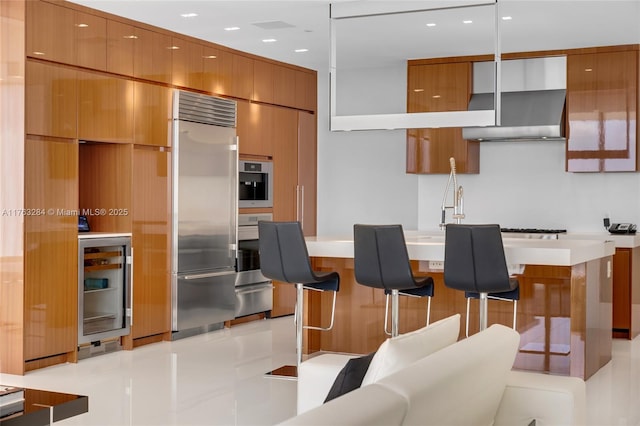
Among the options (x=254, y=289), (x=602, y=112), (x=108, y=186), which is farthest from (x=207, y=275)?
(x=602, y=112)

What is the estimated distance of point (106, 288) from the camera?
670 centimetres

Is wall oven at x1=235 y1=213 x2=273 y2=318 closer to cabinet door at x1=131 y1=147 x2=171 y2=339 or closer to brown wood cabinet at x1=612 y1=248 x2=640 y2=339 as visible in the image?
cabinet door at x1=131 y1=147 x2=171 y2=339

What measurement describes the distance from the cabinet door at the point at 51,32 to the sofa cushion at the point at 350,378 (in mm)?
4118

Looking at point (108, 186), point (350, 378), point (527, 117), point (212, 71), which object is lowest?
point (350, 378)

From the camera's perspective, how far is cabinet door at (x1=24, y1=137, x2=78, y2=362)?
5898mm

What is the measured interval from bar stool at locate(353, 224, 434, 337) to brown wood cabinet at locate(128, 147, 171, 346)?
87.2 inches

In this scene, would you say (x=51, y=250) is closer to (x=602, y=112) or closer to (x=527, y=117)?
(x=527, y=117)

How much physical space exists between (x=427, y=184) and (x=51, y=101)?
428cm

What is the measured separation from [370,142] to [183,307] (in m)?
3.24

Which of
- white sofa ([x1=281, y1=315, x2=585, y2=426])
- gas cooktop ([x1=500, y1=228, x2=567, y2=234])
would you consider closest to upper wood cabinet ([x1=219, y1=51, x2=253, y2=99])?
gas cooktop ([x1=500, y1=228, x2=567, y2=234])

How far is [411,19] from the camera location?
6.75m

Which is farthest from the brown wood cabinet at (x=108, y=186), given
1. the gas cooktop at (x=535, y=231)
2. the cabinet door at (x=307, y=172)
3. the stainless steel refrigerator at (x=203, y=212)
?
the gas cooktop at (x=535, y=231)

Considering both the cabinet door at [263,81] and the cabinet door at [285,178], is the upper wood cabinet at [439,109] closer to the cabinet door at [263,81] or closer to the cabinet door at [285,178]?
the cabinet door at [285,178]

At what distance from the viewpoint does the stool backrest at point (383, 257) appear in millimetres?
5340
